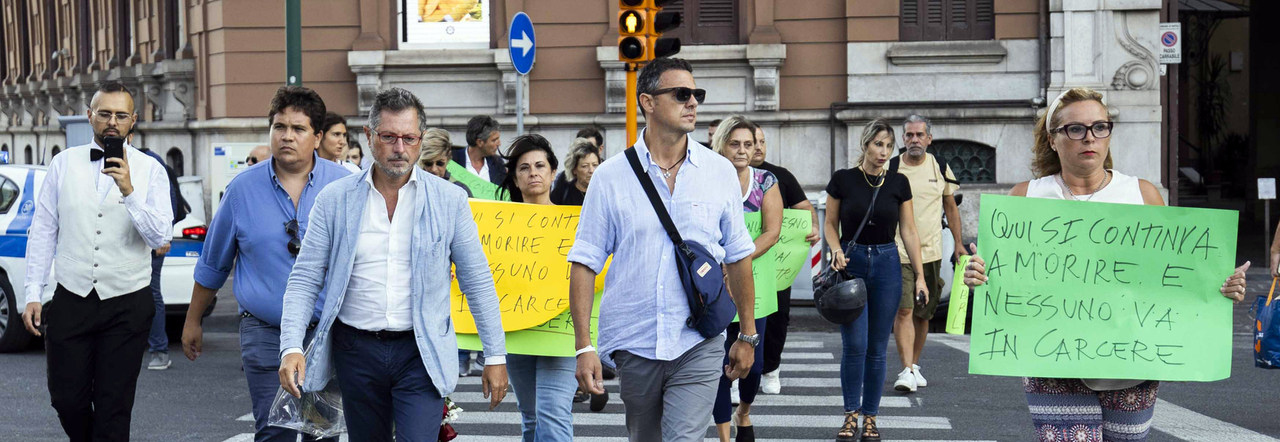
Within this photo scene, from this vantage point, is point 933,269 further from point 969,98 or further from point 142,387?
point 969,98

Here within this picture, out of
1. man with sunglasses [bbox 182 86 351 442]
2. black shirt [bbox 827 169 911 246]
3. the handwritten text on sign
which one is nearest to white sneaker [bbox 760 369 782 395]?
black shirt [bbox 827 169 911 246]

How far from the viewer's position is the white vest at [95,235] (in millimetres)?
5777

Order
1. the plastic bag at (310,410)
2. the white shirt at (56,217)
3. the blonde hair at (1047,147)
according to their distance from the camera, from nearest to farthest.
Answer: the blonde hair at (1047,147) → the plastic bag at (310,410) → the white shirt at (56,217)

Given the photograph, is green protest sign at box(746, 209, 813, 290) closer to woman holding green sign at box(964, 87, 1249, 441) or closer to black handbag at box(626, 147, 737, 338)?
black handbag at box(626, 147, 737, 338)

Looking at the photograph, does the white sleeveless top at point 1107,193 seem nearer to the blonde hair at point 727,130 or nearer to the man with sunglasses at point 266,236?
the man with sunglasses at point 266,236

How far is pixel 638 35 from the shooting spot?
1170cm

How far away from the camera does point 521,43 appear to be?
14125 mm

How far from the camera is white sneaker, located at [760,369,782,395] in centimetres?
913

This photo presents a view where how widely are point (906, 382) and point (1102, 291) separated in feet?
15.5

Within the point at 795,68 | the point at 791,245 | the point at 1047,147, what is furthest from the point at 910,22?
the point at 1047,147

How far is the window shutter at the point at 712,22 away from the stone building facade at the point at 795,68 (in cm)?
2

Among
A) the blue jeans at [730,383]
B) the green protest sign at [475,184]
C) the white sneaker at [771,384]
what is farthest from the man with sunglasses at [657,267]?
the white sneaker at [771,384]

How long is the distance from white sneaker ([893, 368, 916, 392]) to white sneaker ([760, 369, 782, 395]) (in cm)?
76

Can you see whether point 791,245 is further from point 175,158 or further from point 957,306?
point 175,158
